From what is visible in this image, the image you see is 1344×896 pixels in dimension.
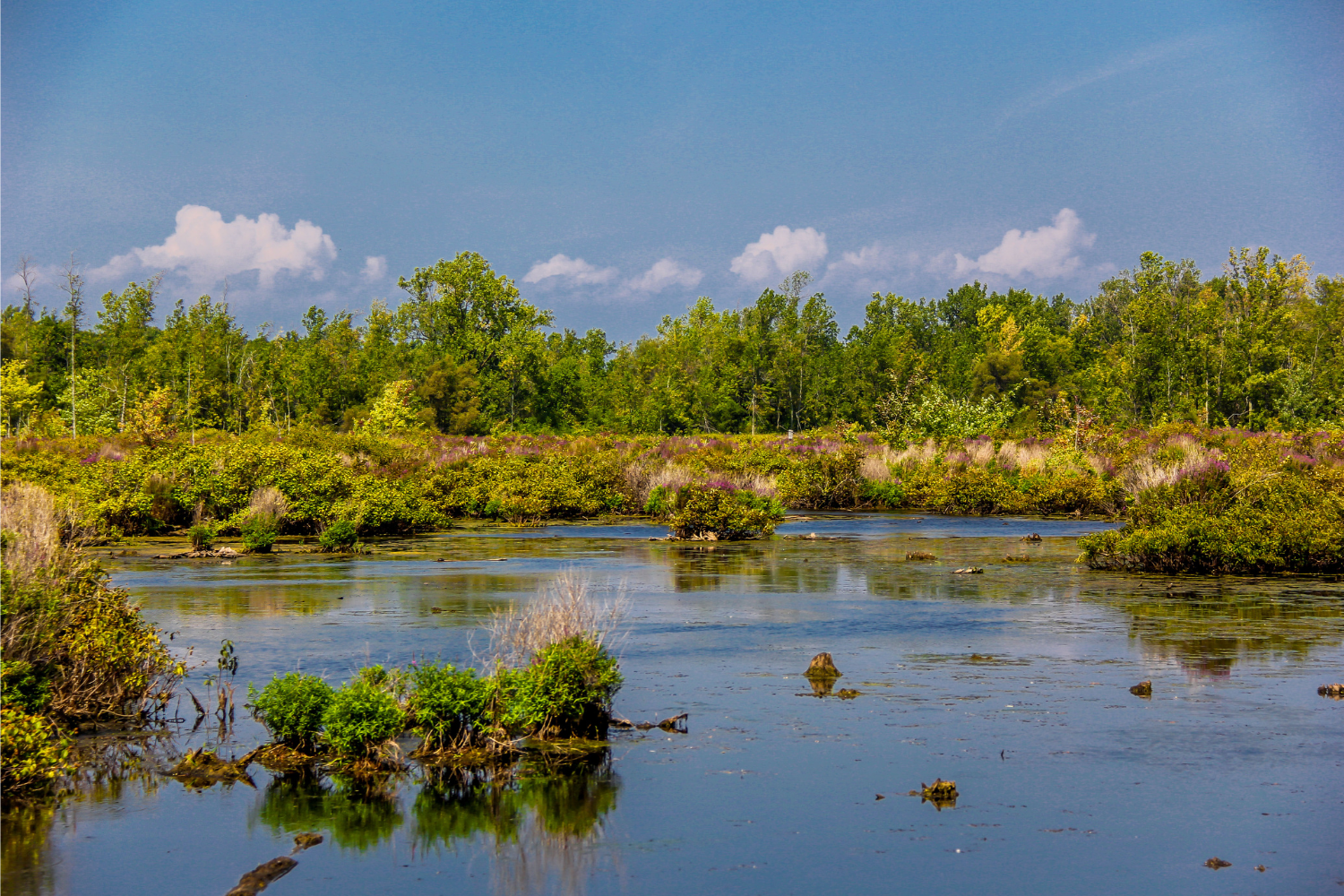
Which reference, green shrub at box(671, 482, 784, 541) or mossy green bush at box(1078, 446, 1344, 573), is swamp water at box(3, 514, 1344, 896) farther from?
green shrub at box(671, 482, 784, 541)

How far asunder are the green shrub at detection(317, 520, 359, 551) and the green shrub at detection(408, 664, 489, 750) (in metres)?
17.2

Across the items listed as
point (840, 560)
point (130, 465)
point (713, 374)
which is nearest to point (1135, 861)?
point (840, 560)

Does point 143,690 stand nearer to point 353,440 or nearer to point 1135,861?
point 1135,861

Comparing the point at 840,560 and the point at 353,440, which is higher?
the point at 353,440

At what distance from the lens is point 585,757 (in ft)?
33.5

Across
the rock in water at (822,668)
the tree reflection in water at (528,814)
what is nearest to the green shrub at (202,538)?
the rock in water at (822,668)

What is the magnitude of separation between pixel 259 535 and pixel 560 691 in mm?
17387

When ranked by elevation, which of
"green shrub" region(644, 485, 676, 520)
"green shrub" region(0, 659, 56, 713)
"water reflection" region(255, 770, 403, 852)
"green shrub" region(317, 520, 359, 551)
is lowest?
"water reflection" region(255, 770, 403, 852)

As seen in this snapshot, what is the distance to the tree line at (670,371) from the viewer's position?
63781 mm

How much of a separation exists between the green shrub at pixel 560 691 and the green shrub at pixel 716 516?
18996 mm

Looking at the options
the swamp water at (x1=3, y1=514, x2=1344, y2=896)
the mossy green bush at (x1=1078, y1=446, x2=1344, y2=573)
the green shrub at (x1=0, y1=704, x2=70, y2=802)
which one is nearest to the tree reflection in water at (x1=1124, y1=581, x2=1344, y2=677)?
the swamp water at (x1=3, y1=514, x2=1344, y2=896)

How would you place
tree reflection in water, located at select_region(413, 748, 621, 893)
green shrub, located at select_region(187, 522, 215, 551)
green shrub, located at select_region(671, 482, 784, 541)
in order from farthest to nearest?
1. green shrub, located at select_region(671, 482, 784, 541)
2. green shrub, located at select_region(187, 522, 215, 551)
3. tree reflection in water, located at select_region(413, 748, 621, 893)

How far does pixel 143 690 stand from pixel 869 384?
8562cm

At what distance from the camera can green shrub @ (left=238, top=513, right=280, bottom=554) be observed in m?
25.8
